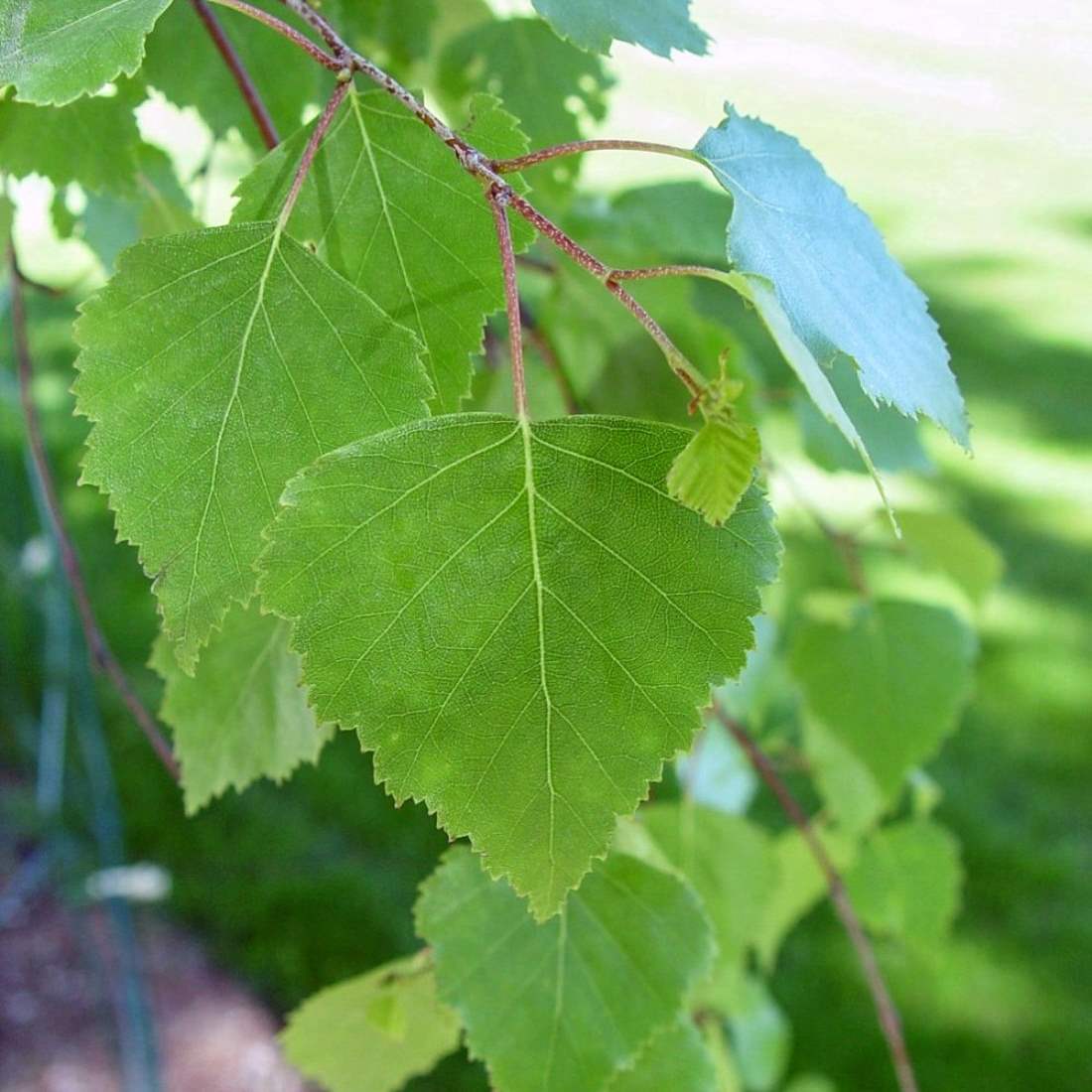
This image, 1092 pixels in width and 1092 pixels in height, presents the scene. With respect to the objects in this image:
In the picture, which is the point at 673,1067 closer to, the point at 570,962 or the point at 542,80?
the point at 570,962

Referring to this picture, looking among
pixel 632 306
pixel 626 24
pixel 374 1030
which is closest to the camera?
pixel 632 306

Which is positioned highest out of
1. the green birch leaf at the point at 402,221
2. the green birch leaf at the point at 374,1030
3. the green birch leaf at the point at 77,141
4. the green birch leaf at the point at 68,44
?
the green birch leaf at the point at 68,44

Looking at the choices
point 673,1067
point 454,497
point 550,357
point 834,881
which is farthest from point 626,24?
point 834,881

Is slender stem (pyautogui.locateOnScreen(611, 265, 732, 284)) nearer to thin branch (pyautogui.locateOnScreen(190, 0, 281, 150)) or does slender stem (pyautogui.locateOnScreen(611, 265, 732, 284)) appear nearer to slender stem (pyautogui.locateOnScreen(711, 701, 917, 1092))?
thin branch (pyautogui.locateOnScreen(190, 0, 281, 150))

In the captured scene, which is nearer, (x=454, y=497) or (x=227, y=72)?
(x=454, y=497)

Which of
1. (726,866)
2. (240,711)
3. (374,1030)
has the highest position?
(240,711)

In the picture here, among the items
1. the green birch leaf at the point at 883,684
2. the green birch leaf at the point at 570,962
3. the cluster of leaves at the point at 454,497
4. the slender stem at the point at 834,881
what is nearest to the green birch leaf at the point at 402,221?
the cluster of leaves at the point at 454,497

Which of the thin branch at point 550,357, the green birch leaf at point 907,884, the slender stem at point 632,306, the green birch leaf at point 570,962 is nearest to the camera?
the slender stem at point 632,306

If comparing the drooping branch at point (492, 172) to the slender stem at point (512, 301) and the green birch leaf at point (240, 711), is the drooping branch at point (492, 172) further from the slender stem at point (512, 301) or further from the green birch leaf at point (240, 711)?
the green birch leaf at point (240, 711)
